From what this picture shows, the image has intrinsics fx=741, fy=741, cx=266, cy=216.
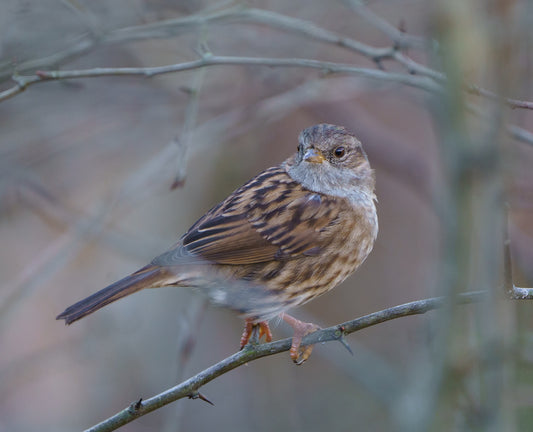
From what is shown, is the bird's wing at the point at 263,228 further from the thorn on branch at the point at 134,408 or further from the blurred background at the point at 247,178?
the thorn on branch at the point at 134,408

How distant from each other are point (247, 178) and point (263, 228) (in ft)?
9.55

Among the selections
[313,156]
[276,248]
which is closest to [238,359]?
[276,248]

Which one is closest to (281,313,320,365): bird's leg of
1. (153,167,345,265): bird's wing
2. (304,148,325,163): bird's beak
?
(153,167,345,265): bird's wing

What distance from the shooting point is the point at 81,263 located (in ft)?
26.2

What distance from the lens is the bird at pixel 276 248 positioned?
4199 millimetres

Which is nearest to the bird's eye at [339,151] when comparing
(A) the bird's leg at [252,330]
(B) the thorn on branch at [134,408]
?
(A) the bird's leg at [252,330]

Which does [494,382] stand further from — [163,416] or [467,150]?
[163,416]

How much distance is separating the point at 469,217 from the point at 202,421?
21.2 ft

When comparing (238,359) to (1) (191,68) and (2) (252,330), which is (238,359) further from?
(1) (191,68)

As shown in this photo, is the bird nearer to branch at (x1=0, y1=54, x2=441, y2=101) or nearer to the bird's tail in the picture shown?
the bird's tail

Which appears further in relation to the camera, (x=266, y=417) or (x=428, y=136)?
(x=428, y=136)

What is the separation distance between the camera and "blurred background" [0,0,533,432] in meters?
2.07

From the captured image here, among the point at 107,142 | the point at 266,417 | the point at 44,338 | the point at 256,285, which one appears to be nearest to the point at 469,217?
the point at 256,285

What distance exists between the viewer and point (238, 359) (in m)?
3.25
